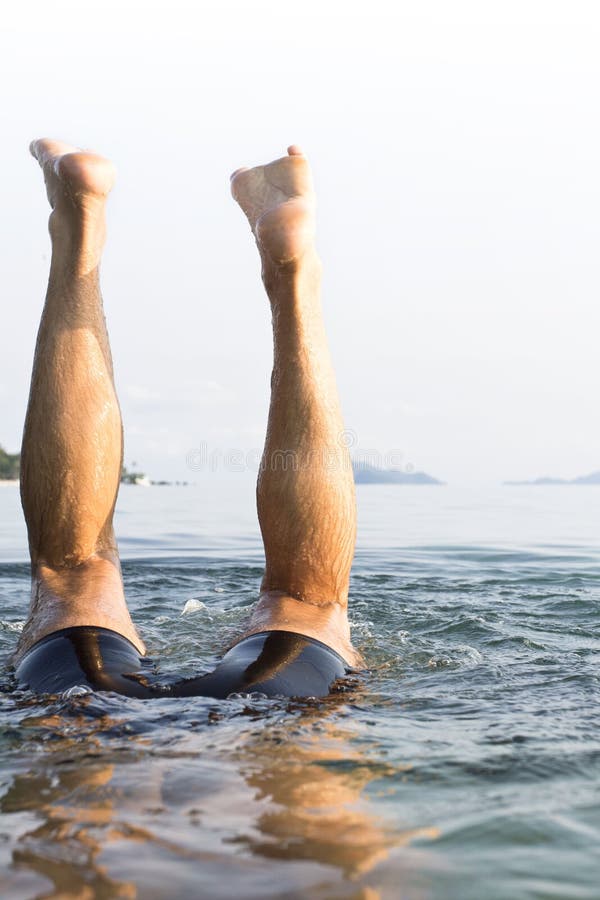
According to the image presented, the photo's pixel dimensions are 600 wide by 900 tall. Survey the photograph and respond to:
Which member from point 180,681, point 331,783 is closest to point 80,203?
point 180,681

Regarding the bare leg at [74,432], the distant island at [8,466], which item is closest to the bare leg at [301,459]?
the bare leg at [74,432]

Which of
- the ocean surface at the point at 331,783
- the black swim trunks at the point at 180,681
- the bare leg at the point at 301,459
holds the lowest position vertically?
the ocean surface at the point at 331,783

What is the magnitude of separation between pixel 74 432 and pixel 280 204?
1.06 metres

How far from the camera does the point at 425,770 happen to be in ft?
7.73

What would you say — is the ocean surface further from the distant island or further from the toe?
the distant island

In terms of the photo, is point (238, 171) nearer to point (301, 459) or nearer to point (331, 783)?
point (301, 459)

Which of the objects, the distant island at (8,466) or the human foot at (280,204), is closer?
the human foot at (280,204)

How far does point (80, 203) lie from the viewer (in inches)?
131

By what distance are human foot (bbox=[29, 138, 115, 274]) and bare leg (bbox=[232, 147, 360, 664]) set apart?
636mm

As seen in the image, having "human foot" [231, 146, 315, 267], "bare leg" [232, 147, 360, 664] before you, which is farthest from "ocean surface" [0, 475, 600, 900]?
"human foot" [231, 146, 315, 267]

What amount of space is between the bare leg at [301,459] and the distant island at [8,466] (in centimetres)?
7293

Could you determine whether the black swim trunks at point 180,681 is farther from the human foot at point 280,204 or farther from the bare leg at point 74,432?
the human foot at point 280,204

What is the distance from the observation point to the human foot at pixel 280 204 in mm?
3068

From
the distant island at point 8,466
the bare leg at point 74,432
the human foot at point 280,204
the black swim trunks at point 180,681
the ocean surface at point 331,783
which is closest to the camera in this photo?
the ocean surface at point 331,783
